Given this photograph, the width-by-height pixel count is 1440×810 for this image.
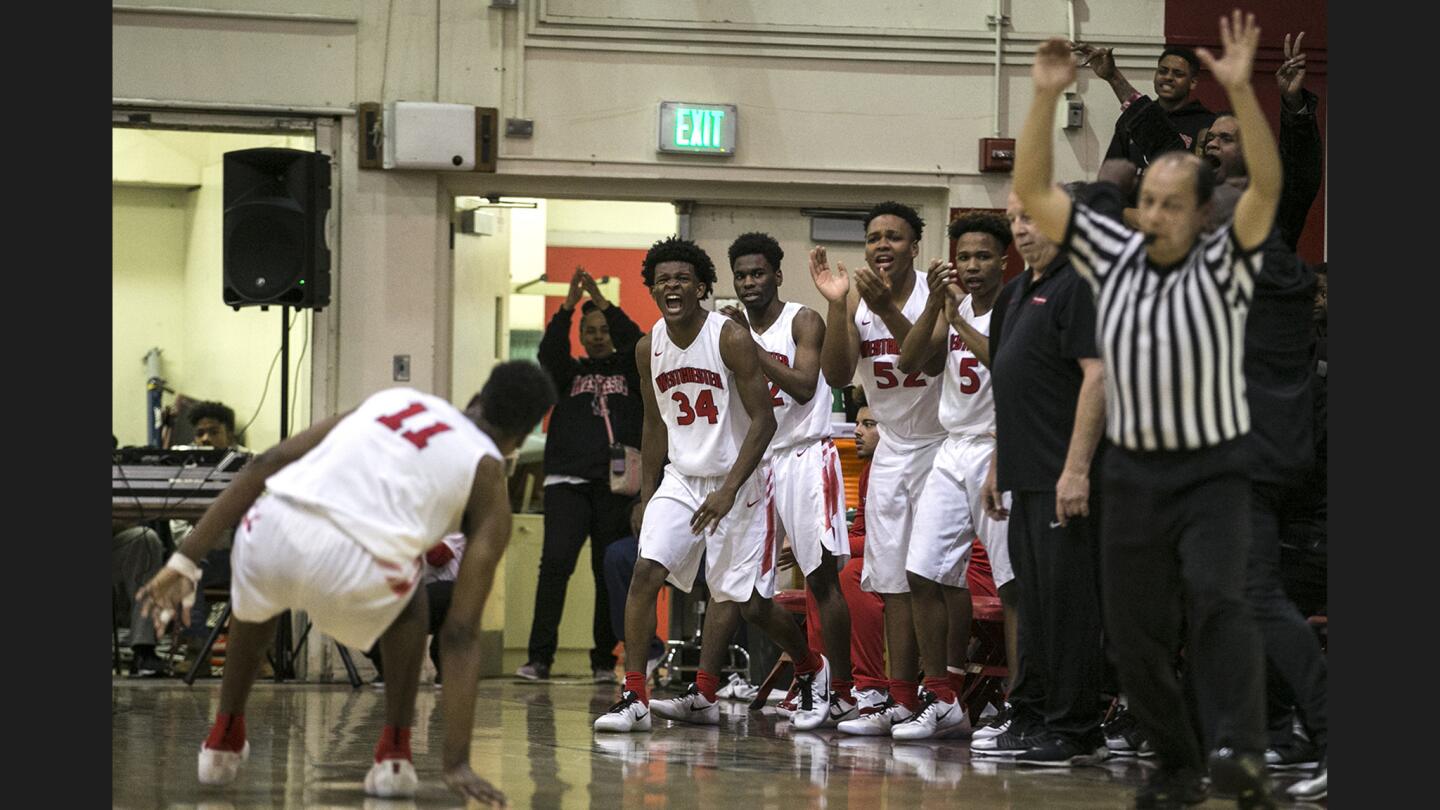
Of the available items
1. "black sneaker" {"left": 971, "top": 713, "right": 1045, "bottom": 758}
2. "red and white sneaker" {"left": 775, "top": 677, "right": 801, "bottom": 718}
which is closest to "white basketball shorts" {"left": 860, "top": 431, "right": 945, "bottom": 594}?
"red and white sneaker" {"left": 775, "top": 677, "right": 801, "bottom": 718}

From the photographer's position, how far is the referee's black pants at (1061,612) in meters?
6.40

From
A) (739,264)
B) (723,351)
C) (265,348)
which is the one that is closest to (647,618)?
(723,351)

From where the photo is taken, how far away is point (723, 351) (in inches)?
317

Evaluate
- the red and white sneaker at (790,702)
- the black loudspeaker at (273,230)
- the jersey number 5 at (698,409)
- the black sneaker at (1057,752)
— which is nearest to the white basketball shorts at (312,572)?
the black sneaker at (1057,752)

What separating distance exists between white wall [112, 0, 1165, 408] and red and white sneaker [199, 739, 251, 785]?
5720 mm

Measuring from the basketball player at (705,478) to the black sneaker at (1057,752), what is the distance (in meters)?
1.78

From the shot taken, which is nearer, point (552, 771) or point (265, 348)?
point (552, 771)

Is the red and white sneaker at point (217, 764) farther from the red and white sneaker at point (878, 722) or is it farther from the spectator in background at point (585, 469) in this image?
the spectator in background at point (585, 469)

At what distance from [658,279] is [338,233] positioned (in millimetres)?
3561

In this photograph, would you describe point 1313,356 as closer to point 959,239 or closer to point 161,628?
point 959,239

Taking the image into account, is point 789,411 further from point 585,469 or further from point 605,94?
point 605,94

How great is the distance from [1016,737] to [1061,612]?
581mm

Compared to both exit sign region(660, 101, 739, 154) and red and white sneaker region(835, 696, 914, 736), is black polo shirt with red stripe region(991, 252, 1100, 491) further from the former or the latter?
exit sign region(660, 101, 739, 154)

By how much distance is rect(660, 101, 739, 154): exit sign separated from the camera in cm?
1123
